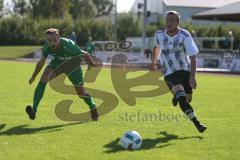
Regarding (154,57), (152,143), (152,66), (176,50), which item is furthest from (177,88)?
(152,143)

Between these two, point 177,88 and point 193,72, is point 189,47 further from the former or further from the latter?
point 177,88

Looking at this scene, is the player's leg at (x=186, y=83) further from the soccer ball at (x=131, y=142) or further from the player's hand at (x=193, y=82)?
the soccer ball at (x=131, y=142)

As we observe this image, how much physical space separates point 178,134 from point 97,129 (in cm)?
141

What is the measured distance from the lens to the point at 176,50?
29.2ft

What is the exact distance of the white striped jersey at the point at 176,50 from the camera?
881 centimetres

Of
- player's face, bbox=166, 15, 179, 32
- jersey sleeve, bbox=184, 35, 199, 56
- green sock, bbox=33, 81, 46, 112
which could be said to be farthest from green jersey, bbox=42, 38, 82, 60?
jersey sleeve, bbox=184, 35, 199, 56

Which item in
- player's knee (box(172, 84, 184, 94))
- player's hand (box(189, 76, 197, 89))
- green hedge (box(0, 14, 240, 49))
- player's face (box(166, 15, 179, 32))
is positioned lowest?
green hedge (box(0, 14, 240, 49))

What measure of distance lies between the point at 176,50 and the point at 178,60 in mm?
178

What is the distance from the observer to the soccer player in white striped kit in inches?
342

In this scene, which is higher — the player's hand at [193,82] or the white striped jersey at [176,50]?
the white striped jersey at [176,50]

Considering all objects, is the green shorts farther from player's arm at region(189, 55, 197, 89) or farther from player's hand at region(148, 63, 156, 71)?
player's arm at region(189, 55, 197, 89)

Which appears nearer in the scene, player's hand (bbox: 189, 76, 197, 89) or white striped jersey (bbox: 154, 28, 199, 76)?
player's hand (bbox: 189, 76, 197, 89)

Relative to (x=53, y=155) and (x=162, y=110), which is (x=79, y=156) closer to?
(x=53, y=155)

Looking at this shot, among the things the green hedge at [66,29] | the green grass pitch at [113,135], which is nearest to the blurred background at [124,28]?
the green hedge at [66,29]
